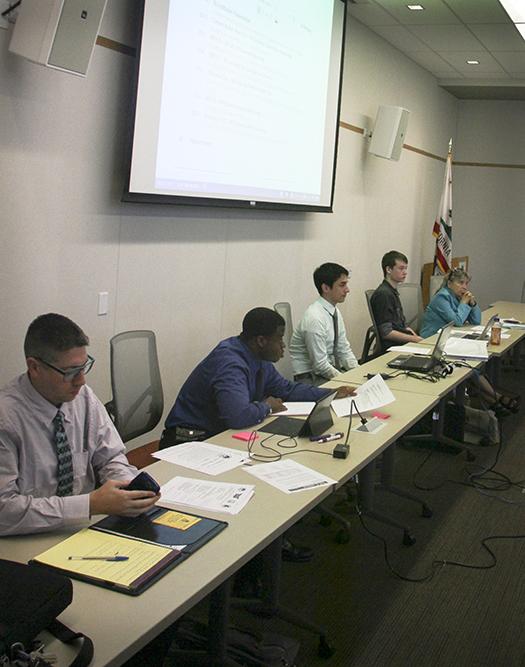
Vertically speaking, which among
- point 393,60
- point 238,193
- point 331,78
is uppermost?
point 393,60

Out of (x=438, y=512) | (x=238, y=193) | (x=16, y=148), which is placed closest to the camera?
(x=16, y=148)

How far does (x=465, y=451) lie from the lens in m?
5.41

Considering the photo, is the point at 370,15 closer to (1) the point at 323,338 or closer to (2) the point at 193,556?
(1) the point at 323,338

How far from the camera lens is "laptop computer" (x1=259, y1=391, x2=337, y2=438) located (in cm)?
312

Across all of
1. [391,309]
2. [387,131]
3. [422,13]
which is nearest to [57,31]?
[391,309]

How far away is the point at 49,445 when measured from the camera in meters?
2.27

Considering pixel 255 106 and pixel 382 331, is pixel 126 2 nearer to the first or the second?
pixel 255 106

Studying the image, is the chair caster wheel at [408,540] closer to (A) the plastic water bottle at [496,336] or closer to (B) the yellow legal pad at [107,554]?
(B) the yellow legal pad at [107,554]

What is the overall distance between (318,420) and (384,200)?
18.3ft

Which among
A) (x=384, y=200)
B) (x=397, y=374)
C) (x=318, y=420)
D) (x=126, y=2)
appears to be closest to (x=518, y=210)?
(x=384, y=200)

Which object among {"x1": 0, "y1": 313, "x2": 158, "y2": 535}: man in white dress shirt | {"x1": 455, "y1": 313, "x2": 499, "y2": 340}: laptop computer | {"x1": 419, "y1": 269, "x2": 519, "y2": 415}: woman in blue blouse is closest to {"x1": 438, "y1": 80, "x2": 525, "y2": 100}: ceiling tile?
{"x1": 419, "y1": 269, "x2": 519, "y2": 415}: woman in blue blouse

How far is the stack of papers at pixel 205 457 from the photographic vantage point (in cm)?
272

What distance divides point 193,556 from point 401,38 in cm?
658

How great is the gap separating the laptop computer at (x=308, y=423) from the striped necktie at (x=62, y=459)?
40.8 inches
